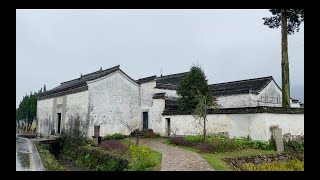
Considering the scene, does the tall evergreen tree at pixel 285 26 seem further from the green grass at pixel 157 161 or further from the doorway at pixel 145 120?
the doorway at pixel 145 120

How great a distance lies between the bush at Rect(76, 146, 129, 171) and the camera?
39.5ft

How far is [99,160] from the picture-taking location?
560 inches

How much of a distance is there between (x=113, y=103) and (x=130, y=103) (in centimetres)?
147

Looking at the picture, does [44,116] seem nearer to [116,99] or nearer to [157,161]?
[116,99]

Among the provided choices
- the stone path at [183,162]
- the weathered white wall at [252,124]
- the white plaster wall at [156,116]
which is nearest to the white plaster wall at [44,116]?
the white plaster wall at [156,116]

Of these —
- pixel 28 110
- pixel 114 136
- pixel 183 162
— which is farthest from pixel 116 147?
pixel 28 110

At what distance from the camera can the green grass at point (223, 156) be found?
9.55m

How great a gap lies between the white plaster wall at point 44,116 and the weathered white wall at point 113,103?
6.35 meters

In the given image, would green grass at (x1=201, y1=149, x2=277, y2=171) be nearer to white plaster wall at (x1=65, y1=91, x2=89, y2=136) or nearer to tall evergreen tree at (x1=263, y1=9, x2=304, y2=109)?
tall evergreen tree at (x1=263, y1=9, x2=304, y2=109)

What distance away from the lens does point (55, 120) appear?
23281 millimetres
